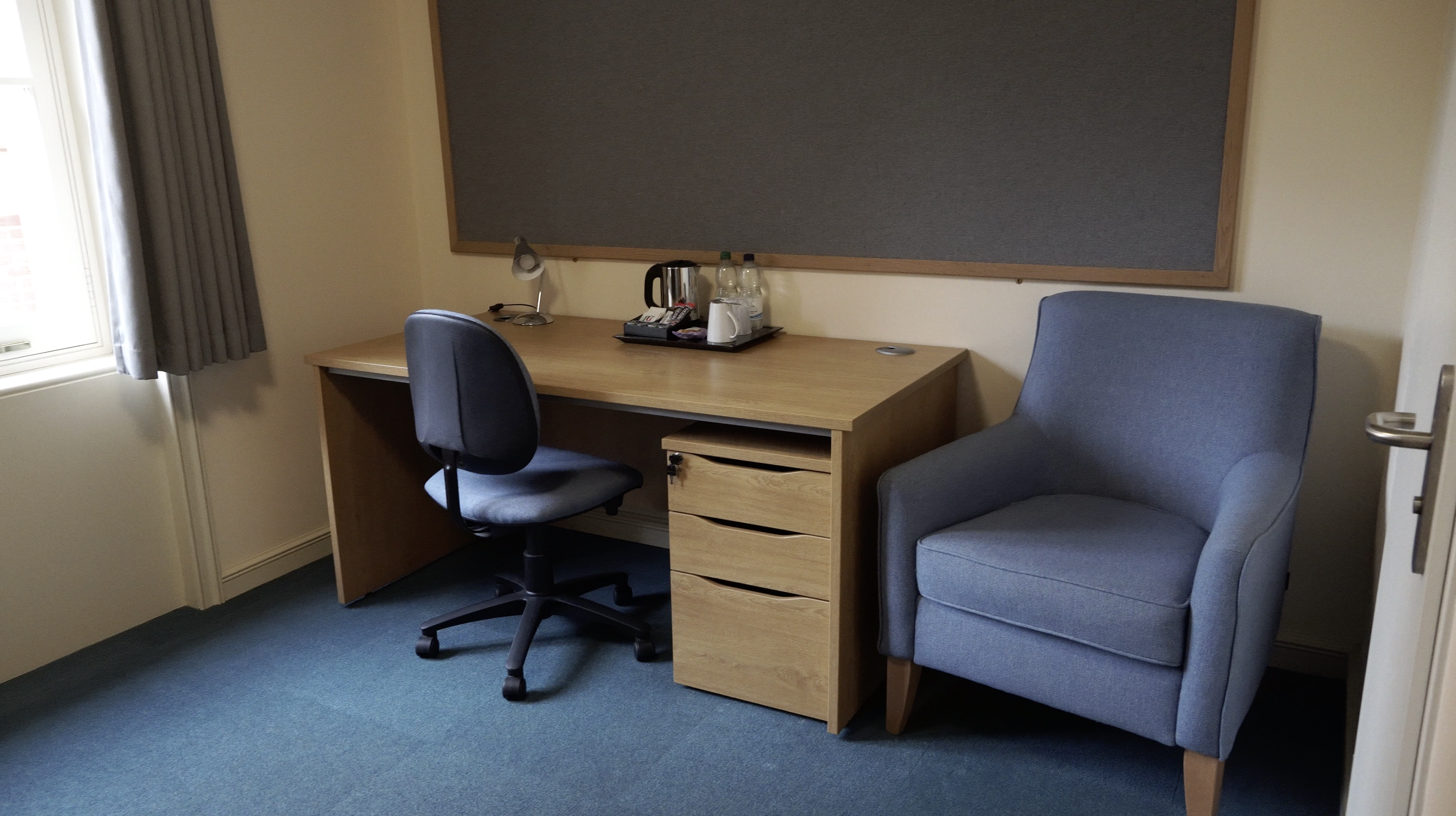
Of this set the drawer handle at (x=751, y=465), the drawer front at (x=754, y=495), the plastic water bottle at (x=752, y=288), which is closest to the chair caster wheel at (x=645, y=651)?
the drawer front at (x=754, y=495)

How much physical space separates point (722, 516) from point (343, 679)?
3.37ft

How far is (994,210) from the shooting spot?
2.53 metres

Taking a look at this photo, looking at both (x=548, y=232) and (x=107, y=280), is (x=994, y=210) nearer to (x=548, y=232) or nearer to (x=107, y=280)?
(x=548, y=232)

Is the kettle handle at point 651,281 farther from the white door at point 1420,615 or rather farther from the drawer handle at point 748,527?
the white door at point 1420,615

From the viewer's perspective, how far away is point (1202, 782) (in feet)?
5.92

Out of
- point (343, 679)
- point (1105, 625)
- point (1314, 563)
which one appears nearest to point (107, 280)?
point (343, 679)

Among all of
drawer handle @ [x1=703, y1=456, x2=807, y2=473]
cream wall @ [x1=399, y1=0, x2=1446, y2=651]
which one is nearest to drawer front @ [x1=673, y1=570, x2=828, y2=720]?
drawer handle @ [x1=703, y1=456, x2=807, y2=473]

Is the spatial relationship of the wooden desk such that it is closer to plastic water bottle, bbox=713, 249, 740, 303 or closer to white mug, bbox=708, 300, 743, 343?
white mug, bbox=708, 300, 743, 343

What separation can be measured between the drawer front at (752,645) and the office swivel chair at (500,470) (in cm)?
22

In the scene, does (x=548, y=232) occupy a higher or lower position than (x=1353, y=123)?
lower

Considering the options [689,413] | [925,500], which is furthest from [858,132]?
[925,500]

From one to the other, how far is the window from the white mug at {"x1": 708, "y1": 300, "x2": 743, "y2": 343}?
1.56 m

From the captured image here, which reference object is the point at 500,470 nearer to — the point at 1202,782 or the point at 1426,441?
the point at 1202,782

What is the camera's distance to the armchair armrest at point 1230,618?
1691 mm
